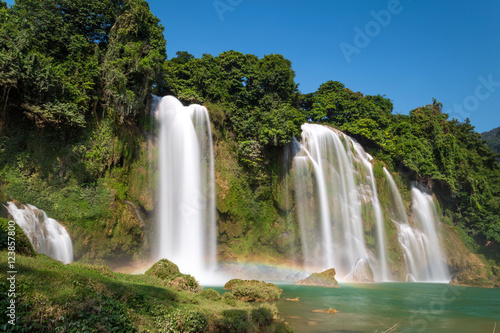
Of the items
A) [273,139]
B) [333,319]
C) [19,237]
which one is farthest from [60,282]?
[273,139]

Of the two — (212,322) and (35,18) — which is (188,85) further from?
(212,322)

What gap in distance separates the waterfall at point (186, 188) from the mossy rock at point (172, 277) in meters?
7.67

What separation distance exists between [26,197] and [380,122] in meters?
31.9

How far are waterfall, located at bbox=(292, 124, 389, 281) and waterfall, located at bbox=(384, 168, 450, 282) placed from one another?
2.85m

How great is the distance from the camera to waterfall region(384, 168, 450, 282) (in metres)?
28.2

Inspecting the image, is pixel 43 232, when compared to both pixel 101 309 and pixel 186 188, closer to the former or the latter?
pixel 186 188

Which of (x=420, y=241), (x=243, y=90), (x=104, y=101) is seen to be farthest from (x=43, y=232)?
(x=420, y=241)

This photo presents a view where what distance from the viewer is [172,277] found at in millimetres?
11344

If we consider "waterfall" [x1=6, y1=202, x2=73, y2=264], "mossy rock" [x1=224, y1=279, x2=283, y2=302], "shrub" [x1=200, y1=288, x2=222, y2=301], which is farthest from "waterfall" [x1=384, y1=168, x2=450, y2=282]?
"waterfall" [x1=6, y1=202, x2=73, y2=264]

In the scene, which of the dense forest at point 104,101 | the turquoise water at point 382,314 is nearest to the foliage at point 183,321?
the turquoise water at point 382,314

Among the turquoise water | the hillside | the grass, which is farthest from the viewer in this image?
the hillside

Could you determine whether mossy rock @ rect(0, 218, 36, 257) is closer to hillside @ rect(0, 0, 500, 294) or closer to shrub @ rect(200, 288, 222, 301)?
shrub @ rect(200, 288, 222, 301)

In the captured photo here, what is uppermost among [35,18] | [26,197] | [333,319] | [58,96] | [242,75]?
[242,75]

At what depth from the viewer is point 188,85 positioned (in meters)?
24.9
